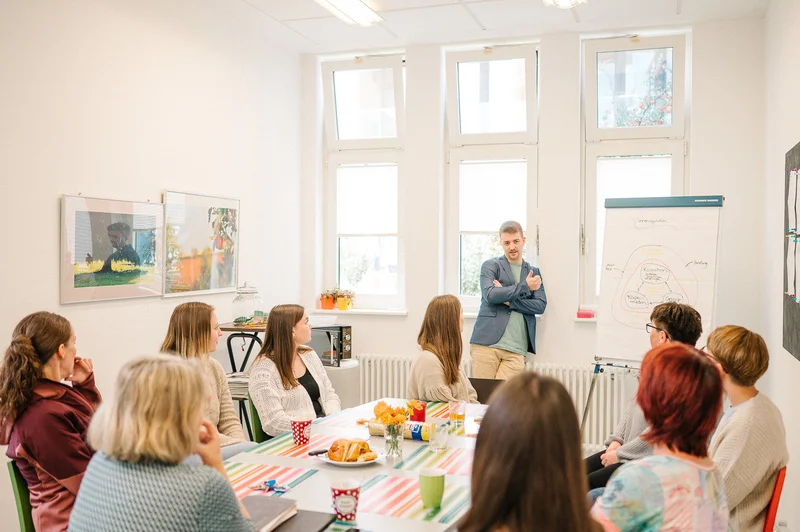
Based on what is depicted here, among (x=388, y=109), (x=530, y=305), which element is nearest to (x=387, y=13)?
(x=388, y=109)

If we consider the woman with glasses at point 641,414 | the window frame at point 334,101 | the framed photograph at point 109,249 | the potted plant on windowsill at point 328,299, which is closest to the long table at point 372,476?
the woman with glasses at point 641,414

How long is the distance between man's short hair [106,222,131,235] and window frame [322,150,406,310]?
2.39m

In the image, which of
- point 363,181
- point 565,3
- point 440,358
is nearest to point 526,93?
point 565,3

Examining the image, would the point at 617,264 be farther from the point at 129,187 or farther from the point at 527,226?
the point at 129,187

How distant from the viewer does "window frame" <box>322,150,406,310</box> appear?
609cm

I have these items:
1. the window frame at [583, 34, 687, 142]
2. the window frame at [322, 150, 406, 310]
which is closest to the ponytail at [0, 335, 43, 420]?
the window frame at [322, 150, 406, 310]

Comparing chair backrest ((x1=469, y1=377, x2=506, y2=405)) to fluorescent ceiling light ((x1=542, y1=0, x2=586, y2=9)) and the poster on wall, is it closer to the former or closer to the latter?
the poster on wall

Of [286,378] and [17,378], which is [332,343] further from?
[17,378]

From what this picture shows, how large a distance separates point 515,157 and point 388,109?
1169mm

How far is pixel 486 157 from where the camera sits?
5828 mm

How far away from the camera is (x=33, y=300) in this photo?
3480mm

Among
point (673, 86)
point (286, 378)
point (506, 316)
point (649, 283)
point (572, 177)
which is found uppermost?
point (673, 86)

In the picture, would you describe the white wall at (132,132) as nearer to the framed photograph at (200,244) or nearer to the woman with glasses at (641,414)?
the framed photograph at (200,244)

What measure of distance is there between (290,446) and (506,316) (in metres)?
2.82
